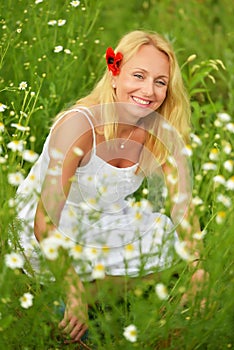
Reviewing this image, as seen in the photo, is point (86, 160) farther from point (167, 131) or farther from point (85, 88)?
point (85, 88)

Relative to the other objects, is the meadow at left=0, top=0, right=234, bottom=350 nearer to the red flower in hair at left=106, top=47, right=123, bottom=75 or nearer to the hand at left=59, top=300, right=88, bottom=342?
the hand at left=59, top=300, right=88, bottom=342

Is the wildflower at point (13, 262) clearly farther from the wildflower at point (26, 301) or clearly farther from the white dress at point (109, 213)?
the white dress at point (109, 213)

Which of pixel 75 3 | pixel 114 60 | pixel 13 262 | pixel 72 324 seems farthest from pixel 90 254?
pixel 75 3

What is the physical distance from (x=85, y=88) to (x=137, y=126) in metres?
0.63

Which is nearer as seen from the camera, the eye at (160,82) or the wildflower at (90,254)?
the wildflower at (90,254)

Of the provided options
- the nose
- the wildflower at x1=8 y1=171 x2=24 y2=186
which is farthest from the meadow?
the nose

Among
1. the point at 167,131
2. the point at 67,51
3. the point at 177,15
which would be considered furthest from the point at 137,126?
the point at 177,15

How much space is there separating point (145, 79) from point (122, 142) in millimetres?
214

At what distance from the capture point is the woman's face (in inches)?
74.6

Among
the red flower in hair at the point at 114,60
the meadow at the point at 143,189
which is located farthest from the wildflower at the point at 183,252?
the red flower in hair at the point at 114,60

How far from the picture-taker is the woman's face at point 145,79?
1.90m

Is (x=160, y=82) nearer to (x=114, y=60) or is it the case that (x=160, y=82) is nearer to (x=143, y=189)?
(x=114, y=60)

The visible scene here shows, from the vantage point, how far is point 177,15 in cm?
371

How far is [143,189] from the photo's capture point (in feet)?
7.23
